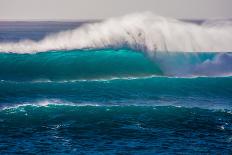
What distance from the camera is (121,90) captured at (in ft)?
60.7

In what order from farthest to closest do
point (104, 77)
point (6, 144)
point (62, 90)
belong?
point (104, 77), point (62, 90), point (6, 144)

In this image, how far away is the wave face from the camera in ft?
79.5

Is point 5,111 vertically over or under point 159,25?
under

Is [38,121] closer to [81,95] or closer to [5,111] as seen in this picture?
[5,111]

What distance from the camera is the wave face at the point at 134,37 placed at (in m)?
24.2

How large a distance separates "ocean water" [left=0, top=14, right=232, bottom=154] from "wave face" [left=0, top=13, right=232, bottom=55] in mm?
60

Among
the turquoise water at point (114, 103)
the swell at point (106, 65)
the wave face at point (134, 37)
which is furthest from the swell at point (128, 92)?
the wave face at point (134, 37)

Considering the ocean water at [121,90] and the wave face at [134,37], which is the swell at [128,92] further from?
the wave face at [134,37]

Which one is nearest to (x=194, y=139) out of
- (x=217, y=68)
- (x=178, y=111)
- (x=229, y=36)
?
(x=178, y=111)

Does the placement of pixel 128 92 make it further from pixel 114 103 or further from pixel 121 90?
pixel 114 103

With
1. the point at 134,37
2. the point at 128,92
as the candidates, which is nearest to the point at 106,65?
the point at 134,37

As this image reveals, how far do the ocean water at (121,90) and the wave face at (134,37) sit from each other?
6cm

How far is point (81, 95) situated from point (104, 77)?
3888mm

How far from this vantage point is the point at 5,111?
14812mm
